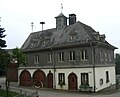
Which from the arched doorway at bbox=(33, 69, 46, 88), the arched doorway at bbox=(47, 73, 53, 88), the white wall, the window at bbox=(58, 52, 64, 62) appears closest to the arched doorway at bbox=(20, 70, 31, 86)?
the arched doorway at bbox=(33, 69, 46, 88)

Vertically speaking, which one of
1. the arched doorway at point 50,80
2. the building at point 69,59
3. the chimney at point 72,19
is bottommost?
the arched doorway at point 50,80

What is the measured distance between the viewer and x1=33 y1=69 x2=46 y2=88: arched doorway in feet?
136

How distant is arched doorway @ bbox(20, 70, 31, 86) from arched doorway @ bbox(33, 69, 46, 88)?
1.53 meters

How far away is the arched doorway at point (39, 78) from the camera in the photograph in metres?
41.3

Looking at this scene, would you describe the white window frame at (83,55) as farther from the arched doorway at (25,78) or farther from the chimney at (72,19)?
the arched doorway at (25,78)

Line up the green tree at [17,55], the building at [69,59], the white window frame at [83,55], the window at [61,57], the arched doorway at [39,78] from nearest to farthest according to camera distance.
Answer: the green tree at [17,55], the building at [69,59], the white window frame at [83,55], the window at [61,57], the arched doorway at [39,78]

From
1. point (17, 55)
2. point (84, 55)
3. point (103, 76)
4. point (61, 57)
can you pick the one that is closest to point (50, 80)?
→ point (61, 57)

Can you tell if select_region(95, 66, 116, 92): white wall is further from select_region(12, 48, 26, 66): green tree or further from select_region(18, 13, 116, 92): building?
select_region(12, 48, 26, 66): green tree

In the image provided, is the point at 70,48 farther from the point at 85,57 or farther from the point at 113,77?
the point at 113,77

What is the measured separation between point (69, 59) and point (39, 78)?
7345 millimetres

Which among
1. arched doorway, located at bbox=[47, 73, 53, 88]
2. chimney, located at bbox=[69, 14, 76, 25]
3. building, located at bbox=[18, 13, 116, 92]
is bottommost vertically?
arched doorway, located at bbox=[47, 73, 53, 88]

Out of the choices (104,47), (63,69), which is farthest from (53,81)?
(104,47)

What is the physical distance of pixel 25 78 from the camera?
44.3 metres

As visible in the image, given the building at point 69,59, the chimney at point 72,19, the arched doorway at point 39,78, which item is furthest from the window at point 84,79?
the chimney at point 72,19
